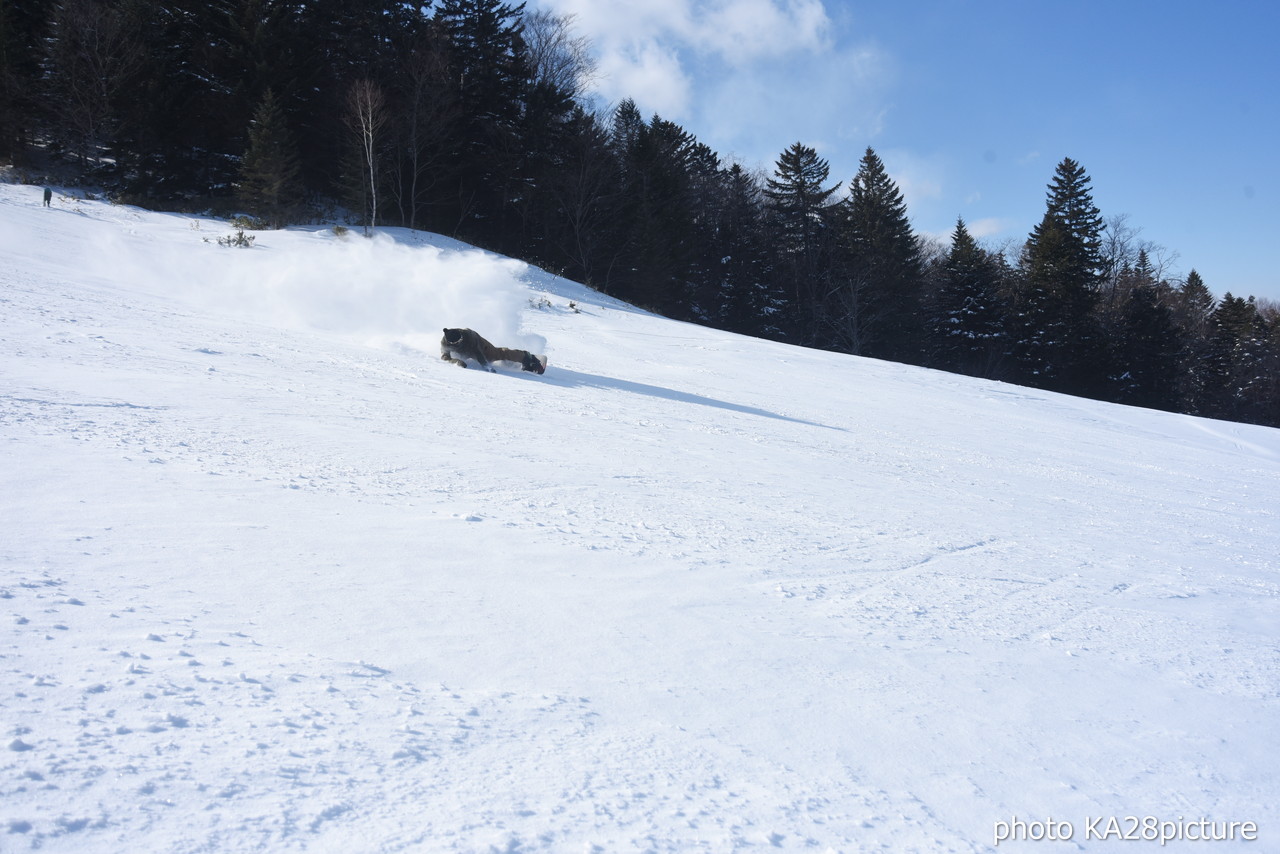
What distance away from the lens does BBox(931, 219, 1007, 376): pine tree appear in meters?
53.6

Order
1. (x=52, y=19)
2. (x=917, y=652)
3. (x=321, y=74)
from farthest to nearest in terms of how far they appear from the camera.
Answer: (x=321, y=74) < (x=52, y=19) < (x=917, y=652)

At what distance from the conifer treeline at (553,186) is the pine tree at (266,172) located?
0.11 metres

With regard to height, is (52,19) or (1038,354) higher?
(52,19)

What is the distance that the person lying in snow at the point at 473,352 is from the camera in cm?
1107

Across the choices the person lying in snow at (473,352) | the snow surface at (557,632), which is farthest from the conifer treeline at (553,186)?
the snow surface at (557,632)

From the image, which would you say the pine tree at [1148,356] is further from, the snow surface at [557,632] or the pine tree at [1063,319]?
the snow surface at [557,632]

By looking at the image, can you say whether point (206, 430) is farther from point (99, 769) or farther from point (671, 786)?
point (671, 786)

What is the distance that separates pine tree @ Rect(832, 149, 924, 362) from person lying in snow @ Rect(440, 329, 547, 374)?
4397 centimetres

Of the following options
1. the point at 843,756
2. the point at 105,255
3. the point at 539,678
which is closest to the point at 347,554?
the point at 539,678

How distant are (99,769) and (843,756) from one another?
2.37m

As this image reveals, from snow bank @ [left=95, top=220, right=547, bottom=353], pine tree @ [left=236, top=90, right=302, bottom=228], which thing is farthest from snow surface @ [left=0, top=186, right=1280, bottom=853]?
pine tree @ [left=236, top=90, right=302, bottom=228]

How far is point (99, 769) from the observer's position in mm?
2033

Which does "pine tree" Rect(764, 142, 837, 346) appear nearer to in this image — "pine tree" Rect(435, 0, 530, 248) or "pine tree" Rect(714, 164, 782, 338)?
"pine tree" Rect(714, 164, 782, 338)

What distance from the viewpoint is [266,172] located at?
28.7 metres
